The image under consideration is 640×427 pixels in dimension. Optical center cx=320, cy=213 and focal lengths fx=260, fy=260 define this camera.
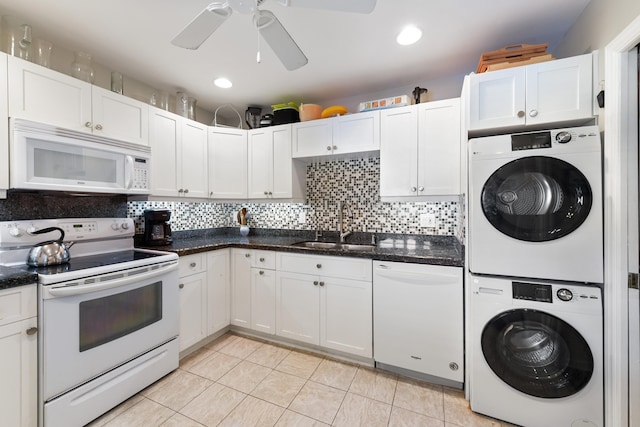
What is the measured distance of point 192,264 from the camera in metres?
2.26

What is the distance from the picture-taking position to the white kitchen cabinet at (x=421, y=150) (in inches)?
82.2

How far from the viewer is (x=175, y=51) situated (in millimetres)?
2012

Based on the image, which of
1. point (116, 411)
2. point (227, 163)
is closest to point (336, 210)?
point (227, 163)

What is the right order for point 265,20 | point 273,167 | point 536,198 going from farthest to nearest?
1. point 273,167
2. point 536,198
3. point 265,20

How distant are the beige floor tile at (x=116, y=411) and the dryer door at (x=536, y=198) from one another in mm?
2578

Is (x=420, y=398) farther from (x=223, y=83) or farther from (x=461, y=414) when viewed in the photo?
(x=223, y=83)

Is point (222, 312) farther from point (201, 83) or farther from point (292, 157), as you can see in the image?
point (201, 83)

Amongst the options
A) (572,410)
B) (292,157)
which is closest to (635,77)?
(572,410)

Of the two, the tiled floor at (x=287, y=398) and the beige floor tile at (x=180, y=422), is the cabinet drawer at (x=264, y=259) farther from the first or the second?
the beige floor tile at (x=180, y=422)

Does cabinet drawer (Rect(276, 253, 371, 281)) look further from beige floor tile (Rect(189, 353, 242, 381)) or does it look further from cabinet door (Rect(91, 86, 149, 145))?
cabinet door (Rect(91, 86, 149, 145))

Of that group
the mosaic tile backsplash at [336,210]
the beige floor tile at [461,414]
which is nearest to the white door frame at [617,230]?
the beige floor tile at [461,414]

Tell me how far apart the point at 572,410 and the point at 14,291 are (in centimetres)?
301

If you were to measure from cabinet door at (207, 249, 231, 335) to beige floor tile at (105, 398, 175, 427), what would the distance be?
28.7 inches

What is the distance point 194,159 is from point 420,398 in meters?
2.84
